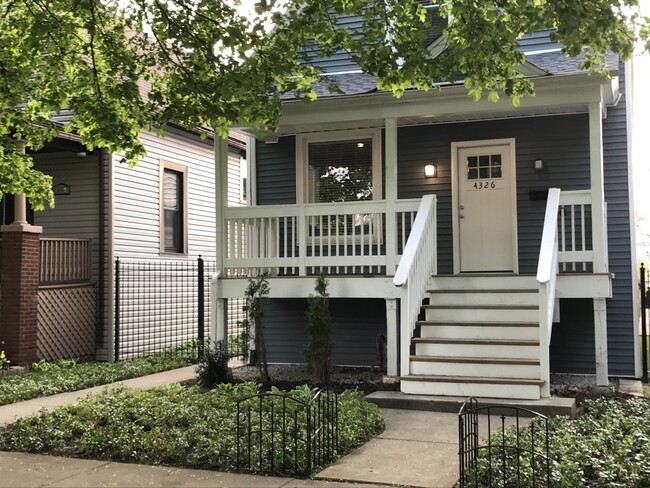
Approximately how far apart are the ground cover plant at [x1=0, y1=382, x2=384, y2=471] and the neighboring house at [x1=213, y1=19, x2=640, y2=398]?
5.93 ft

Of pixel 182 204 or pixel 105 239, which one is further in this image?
pixel 182 204

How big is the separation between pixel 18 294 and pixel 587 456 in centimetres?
938

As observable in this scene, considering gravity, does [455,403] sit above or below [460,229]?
below

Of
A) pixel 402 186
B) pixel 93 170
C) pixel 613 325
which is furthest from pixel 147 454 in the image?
pixel 93 170

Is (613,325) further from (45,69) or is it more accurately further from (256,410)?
(45,69)

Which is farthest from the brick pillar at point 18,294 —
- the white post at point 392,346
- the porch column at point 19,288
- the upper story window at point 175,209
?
the white post at point 392,346

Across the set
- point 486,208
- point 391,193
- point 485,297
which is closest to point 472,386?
point 485,297

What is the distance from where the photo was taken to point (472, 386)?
25.7 feet

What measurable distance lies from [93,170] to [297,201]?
444 cm

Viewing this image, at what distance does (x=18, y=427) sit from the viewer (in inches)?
263

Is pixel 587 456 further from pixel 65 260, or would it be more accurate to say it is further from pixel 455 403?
pixel 65 260

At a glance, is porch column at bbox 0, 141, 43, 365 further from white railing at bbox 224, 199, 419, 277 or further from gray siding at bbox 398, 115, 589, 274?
gray siding at bbox 398, 115, 589, 274

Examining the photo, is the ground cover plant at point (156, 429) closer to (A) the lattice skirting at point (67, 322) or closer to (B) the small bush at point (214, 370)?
(B) the small bush at point (214, 370)

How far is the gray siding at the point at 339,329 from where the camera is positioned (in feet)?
37.1
